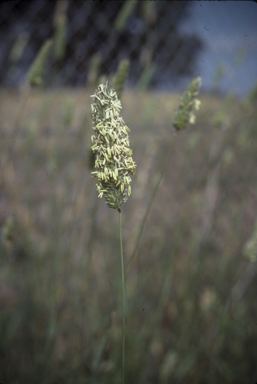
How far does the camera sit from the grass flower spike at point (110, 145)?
37 centimetres

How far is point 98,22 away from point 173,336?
1678 millimetres

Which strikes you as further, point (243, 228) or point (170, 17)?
point (243, 228)

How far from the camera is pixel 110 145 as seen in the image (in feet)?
1.25

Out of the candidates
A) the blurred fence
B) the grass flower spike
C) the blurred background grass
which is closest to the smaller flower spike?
the blurred background grass

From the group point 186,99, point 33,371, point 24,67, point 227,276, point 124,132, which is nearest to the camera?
point 124,132

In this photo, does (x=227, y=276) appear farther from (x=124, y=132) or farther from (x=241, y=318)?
(x=124, y=132)

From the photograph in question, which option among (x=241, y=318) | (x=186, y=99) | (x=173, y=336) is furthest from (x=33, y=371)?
(x=186, y=99)

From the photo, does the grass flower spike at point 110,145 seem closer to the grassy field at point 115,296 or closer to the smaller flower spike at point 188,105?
the smaller flower spike at point 188,105

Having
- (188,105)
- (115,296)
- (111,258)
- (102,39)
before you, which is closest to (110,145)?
(188,105)

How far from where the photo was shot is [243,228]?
2.10 metres

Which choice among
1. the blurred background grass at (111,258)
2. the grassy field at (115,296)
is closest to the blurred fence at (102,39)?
the blurred background grass at (111,258)

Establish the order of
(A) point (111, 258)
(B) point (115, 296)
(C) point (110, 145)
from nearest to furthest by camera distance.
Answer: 1. (C) point (110, 145)
2. (B) point (115, 296)
3. (A) point (111, 258)

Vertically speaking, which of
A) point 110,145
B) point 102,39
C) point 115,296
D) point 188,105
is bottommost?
point 115,296

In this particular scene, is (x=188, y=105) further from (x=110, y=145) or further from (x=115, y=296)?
(x=115, y=296)
